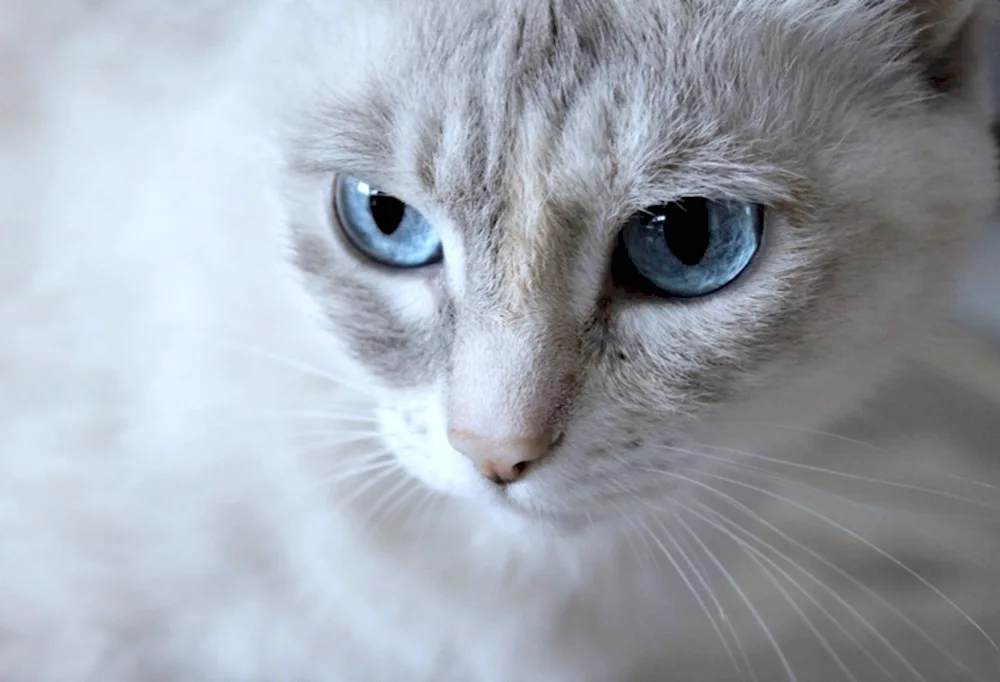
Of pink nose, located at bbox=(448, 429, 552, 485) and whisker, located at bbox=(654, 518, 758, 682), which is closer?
pink nose, located at bbox=(448, 429, 552, 485)

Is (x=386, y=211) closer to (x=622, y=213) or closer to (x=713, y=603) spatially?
(x=622, y=213)

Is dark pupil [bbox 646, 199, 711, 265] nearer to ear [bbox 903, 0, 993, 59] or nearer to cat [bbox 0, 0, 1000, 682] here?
cat [bbox 0, 0, 1000, 682]

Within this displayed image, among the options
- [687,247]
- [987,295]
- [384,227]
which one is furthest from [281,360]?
[987,295]

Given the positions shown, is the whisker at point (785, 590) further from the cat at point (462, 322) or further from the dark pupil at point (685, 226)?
the dark pupil at point (685, 226)

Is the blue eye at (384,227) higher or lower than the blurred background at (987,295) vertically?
higher

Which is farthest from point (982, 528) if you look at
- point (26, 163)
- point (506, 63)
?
point (26, 163)

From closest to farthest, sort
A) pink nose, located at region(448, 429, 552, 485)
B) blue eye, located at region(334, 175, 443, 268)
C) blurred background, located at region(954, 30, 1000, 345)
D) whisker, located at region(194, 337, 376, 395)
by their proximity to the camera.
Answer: pink nose, located at region(448, 429, 552, 485), blue eye, located at region(334, 175, 443, 268), whisker, located at region(194, 337, 376, 395), blurred background, located at region(954, 30, 1000, 345)

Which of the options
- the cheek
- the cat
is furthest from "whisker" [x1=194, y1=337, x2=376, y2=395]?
the cheek

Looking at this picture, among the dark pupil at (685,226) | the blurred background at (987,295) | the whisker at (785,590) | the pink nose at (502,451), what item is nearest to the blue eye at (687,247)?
the dark pupil at (685,226)
